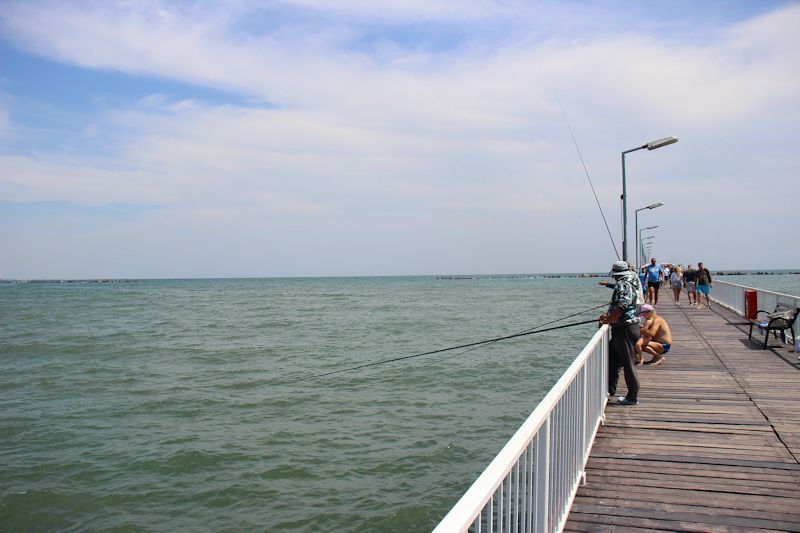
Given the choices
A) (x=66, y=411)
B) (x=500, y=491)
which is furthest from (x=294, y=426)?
(x=500, y=491)

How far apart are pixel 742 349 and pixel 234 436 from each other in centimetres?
979

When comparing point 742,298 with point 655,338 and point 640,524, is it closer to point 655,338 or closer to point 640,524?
point 655,338

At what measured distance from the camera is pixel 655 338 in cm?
1045

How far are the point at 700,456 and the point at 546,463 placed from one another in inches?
110

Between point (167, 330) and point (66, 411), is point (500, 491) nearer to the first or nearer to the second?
point (66, 411)

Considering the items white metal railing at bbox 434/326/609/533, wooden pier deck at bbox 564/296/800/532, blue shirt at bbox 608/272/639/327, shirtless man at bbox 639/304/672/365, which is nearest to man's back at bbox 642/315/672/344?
shirtless man at bbox 639/304/672/365

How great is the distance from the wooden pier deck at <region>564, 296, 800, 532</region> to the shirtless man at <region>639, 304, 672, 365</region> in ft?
2.16

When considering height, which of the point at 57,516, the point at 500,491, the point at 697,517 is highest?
the point at 500,491

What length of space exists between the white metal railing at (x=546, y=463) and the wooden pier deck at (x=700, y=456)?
28 cm

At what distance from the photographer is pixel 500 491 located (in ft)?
8.82

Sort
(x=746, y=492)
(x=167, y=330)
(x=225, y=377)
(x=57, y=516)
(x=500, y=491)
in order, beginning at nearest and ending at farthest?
(x=500, y=491) → (x=746, y=492) → (x=57, y=516) → (x=225, y=377) → (x=167, y=330)

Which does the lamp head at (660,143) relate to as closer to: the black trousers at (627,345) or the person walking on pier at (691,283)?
the black trousers at (627,345)

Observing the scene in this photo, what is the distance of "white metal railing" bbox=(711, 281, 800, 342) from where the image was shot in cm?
1280

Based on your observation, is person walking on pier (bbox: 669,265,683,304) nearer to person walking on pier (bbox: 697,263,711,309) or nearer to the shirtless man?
person walking on pier (bbox: 697,263,711,309)
